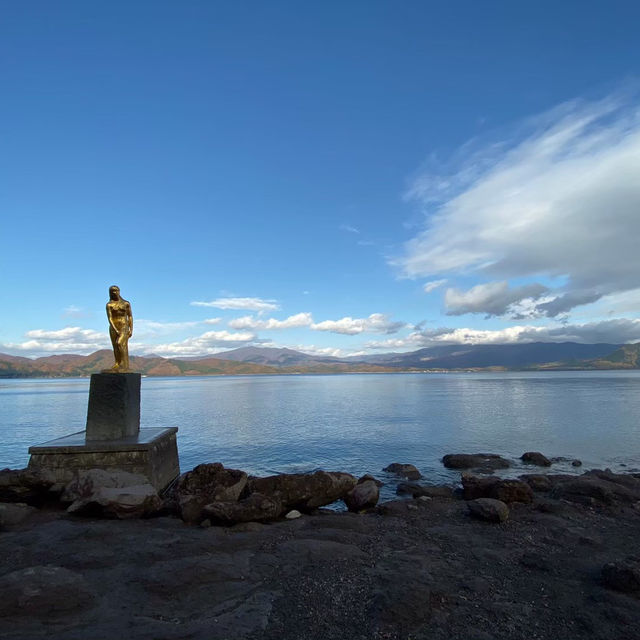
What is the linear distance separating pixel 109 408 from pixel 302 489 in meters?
7.62

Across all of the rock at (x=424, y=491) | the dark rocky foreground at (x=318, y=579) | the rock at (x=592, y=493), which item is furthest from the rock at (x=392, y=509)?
the rock at (x=592, y=493)

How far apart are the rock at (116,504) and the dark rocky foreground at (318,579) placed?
24 cm

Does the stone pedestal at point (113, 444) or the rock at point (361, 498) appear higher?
the stone pedestal at point (113, 444)

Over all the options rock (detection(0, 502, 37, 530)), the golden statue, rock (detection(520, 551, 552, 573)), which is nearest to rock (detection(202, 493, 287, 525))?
rock (detection(0, 502, 37, 530))

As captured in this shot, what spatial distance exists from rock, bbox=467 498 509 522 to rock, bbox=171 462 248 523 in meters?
6.80

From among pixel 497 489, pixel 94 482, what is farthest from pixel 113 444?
pixel 497 489

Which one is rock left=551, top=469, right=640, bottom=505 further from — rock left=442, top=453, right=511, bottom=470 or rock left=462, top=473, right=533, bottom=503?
rock left=442, top=453, right=511, bottom=470

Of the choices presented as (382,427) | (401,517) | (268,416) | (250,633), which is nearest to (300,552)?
(250,633)

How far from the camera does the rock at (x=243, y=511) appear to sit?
1060cm

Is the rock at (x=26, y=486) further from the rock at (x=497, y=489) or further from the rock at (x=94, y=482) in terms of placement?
the rock at (x=497, y=489)

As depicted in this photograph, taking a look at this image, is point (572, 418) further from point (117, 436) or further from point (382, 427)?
point (117, 436)

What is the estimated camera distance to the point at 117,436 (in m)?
15.0

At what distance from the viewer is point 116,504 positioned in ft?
36.0

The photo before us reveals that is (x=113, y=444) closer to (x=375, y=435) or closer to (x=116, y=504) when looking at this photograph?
(x=116, y=504)
